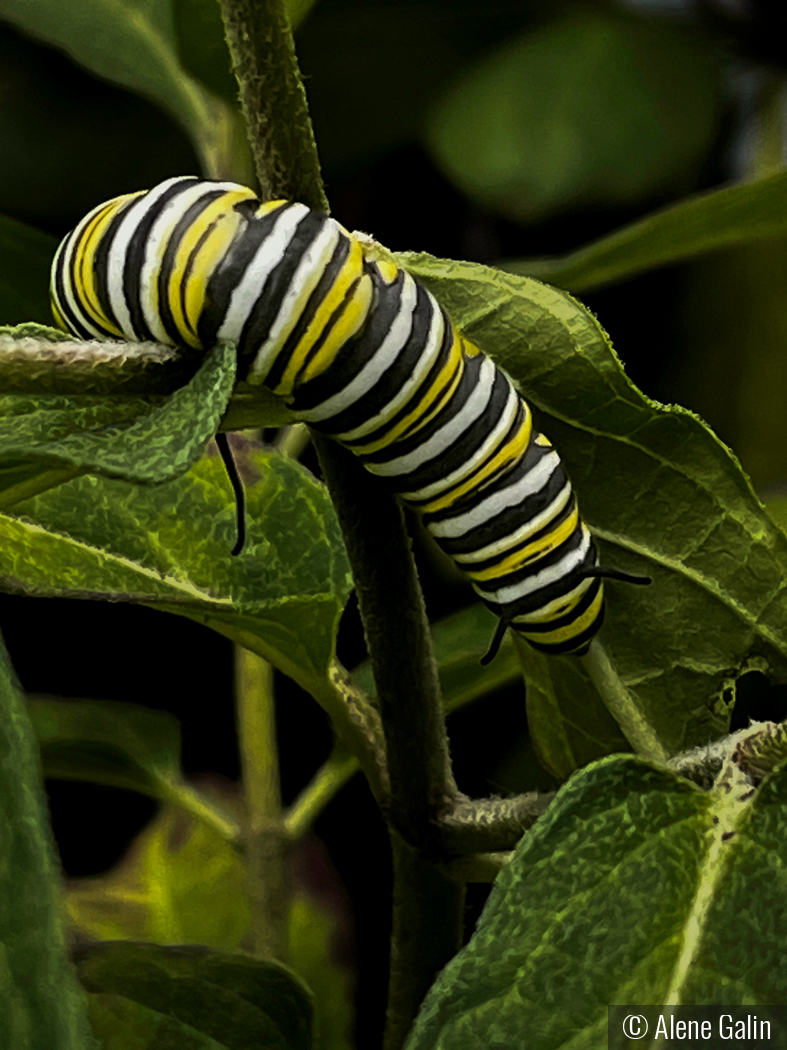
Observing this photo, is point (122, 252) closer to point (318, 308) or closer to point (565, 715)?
point (318, 308)

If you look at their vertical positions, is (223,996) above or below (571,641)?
below

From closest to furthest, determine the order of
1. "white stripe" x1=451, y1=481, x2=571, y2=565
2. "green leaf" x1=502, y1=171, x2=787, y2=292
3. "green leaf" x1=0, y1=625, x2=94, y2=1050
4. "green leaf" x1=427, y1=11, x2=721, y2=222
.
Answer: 1. "green leaf" x1=0, y1=625, x2=94, y2=1050
2. "white stripe" x1=451, y1=481, x2=571, y2=565
3. "green leaf" x1=502, y1=171, x2=787, y2=292
4. "green leaf" x1=427, y1=11, x2=721, y2=222

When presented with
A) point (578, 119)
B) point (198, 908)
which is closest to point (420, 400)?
point (198, 908)

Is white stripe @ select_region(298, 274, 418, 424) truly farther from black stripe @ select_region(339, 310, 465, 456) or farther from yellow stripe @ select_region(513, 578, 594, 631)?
yellow stripe @ select_region(513, 578, 594, 631)

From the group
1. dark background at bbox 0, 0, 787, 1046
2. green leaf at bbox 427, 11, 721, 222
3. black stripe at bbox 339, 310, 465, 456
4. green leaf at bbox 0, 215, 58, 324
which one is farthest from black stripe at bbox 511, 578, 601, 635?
green leaf at bbox 427, 11, 721, 222

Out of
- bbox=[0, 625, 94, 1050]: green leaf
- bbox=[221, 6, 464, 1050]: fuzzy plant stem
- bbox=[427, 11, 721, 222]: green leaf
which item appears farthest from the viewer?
bbox=[427, 11, 721, 222]: green leaf

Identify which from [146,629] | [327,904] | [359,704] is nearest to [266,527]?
[359,704]
